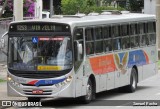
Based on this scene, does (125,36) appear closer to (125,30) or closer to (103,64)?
(125,30)

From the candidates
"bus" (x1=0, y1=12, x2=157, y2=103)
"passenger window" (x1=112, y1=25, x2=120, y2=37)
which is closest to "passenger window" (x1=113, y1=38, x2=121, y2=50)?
"passenger window" (x1=112, y1=25, x2=120, y2=37)

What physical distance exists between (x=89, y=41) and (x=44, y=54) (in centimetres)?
192

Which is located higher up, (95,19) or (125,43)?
(95,19)

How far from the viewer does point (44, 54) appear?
17578 mm

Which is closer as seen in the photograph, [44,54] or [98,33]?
[44,54]

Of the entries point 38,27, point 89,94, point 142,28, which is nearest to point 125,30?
point 142,28

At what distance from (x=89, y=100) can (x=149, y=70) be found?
Answer: 21.2ft

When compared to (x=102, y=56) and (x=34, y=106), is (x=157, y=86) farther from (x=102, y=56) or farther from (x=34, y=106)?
(x=34, y=106)

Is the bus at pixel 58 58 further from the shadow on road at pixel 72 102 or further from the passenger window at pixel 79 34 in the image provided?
the shadow on road at pixel 72 102

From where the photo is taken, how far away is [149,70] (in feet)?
81.1

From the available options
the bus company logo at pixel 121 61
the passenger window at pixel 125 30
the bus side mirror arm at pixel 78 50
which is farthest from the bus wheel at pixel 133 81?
the bus side mirror arm at pixel 78 50

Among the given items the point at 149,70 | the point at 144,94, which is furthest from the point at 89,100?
the point at 149,70

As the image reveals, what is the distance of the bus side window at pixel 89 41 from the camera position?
18.7m

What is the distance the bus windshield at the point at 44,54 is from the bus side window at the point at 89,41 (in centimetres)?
132
